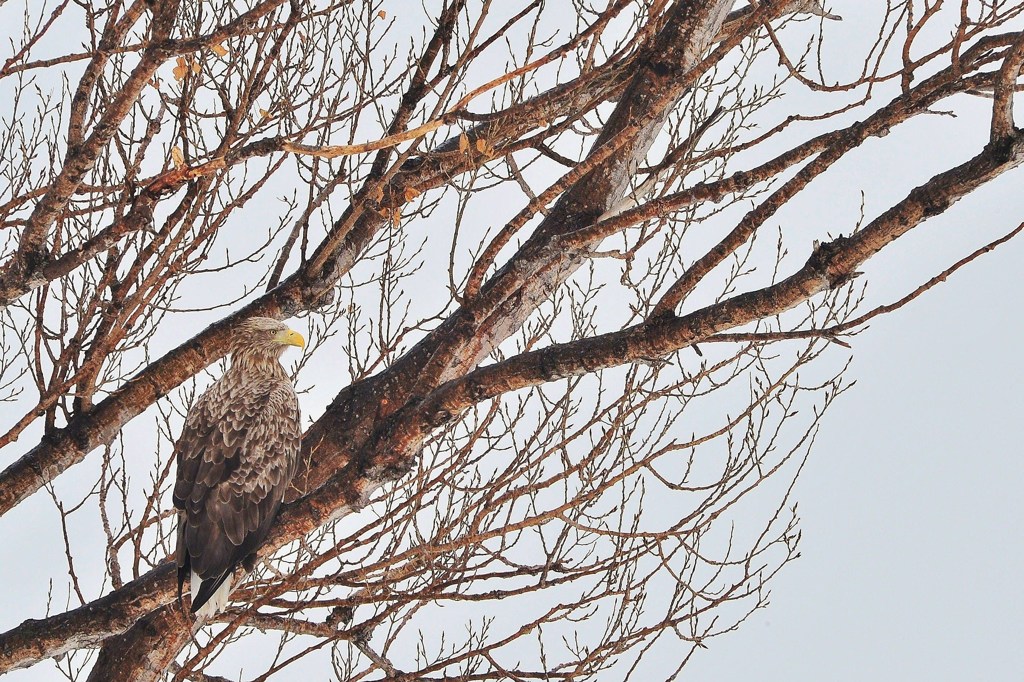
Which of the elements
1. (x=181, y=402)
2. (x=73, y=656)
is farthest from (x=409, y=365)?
(x=73, y=656)

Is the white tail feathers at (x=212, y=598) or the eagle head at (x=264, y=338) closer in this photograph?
the white tail feathers at (x=212, y=598)

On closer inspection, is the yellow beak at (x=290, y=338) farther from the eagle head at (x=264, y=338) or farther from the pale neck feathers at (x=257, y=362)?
the pale neck feathers at (x=257, y=362)

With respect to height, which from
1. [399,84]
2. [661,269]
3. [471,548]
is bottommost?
[471,548]

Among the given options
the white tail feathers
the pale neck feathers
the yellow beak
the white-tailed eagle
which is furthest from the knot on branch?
the pale neck feathers

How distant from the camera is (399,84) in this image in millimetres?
4734

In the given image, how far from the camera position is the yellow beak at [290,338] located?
199 inches

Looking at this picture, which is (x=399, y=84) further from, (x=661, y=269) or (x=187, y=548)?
(x=187, y=548)

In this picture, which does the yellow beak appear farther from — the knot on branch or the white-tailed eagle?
the knot on branch

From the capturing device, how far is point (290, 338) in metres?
5.08

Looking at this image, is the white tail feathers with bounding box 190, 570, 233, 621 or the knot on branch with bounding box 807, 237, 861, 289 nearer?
the knot on branch with bounding box 807, 237, 861, 289

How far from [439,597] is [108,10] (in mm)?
2555

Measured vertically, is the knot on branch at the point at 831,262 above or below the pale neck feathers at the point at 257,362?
below

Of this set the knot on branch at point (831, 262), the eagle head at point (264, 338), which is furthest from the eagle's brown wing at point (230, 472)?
the knot on branch at point (831, 262)

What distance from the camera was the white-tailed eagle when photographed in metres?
4.06
